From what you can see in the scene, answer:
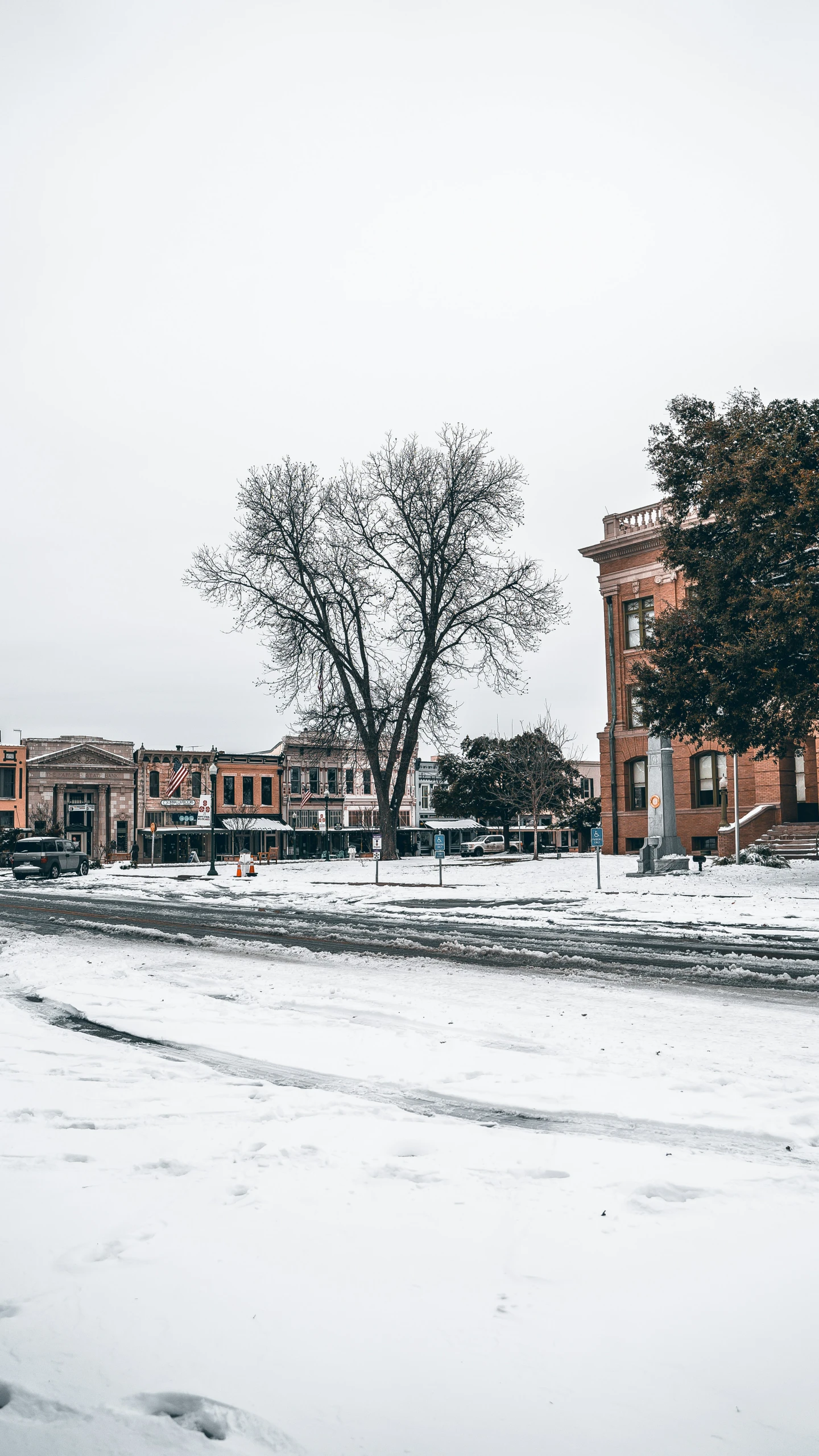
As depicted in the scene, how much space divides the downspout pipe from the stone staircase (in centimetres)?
874

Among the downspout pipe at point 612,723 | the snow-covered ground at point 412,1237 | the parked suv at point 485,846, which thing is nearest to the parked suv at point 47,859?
the downspout pipe at point 612,723

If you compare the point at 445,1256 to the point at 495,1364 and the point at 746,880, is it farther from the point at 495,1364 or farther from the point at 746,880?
the point at 746,880

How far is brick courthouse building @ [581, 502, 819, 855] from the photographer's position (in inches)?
1628

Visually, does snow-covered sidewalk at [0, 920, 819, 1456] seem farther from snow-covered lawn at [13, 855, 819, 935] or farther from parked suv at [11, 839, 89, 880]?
parked suv at [11, 839, 89, 880]

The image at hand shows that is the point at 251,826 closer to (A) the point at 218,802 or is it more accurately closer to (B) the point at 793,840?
(A) the point at 218,802

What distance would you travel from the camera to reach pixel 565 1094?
19.7 ft

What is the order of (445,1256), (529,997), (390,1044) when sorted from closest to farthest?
(445,1256), (390,1044), (529,997)

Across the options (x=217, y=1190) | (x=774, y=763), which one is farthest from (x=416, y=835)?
(x=217, y=1190)

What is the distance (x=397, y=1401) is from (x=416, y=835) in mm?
76521

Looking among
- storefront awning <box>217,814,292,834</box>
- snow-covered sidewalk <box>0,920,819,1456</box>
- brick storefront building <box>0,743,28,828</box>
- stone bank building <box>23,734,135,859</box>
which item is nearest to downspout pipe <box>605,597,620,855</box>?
storefront awning <box>217,814,292,834</box>

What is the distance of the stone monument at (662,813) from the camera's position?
2955cm

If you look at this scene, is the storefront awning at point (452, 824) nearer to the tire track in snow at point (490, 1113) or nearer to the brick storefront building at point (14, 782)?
the brick storefront building at point (14, 782)

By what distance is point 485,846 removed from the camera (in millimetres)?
82750

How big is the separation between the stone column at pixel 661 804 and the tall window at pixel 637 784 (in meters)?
15.3
